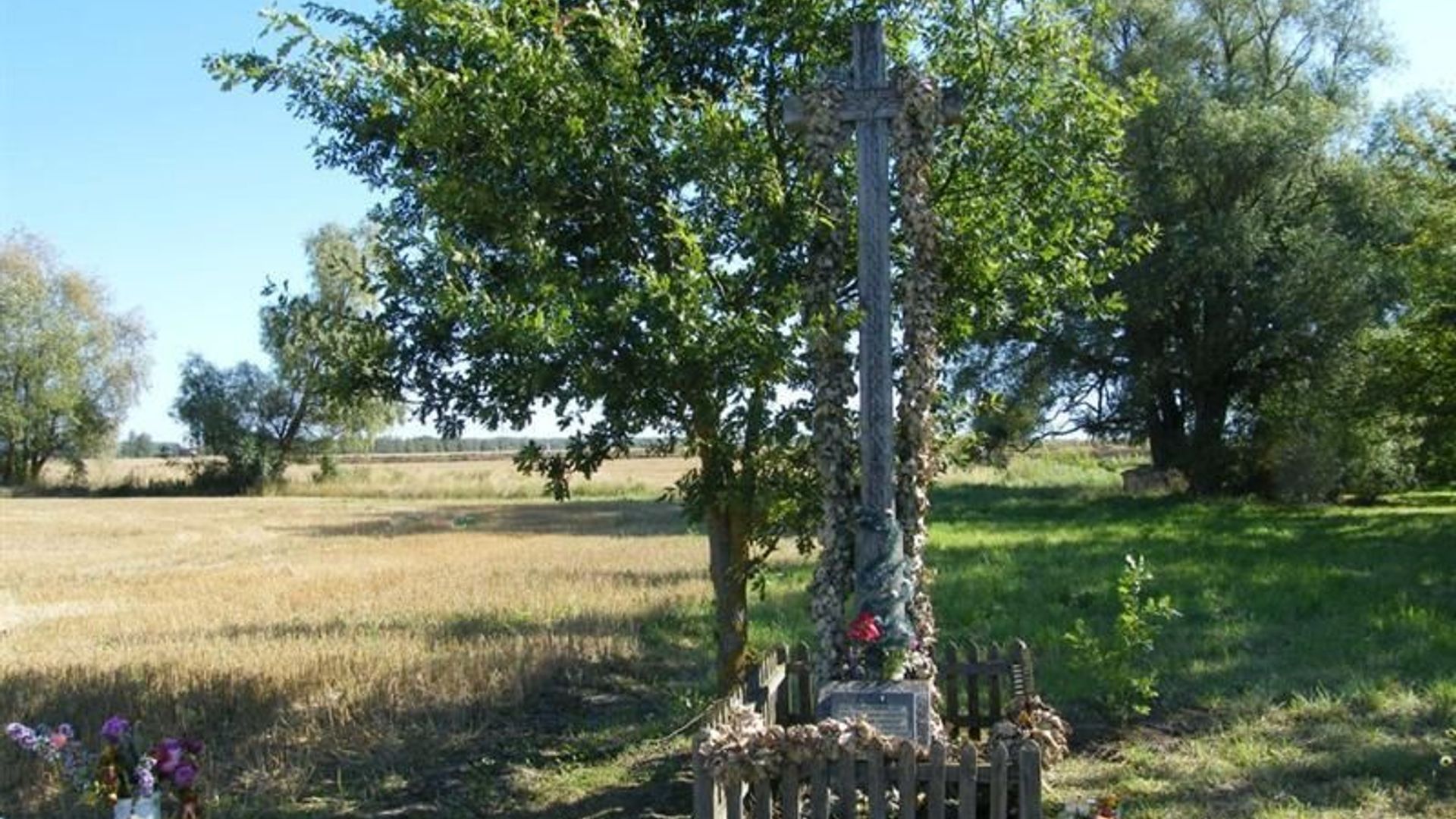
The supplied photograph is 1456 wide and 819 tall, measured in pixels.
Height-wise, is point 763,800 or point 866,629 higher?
point 866,629

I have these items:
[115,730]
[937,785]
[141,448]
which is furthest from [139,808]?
[141,448]

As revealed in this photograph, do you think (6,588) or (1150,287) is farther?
(1150,287)

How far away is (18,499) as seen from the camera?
55.7m

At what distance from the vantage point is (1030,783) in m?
5.83

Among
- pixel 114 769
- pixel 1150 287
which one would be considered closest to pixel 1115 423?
pixel 1150 287

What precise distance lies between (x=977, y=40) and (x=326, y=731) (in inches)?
280

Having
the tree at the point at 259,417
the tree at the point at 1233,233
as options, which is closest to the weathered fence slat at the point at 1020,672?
the tree at the point at 1233,233

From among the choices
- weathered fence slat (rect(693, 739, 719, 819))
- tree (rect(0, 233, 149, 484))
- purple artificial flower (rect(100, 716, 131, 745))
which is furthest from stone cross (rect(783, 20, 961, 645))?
tree (rect(0, 233, 149, 484))

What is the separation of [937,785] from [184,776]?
379 cm

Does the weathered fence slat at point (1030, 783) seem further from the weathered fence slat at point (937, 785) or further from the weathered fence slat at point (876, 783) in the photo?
the weathered fence slat at point (876, 783)

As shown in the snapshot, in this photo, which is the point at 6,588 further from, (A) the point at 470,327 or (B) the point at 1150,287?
(B) the point at 1150,287

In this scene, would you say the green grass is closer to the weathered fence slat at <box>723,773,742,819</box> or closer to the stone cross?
the stone cross

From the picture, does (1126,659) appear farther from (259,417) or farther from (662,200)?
(259,417)

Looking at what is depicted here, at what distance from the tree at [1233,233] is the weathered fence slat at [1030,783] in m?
25.3
